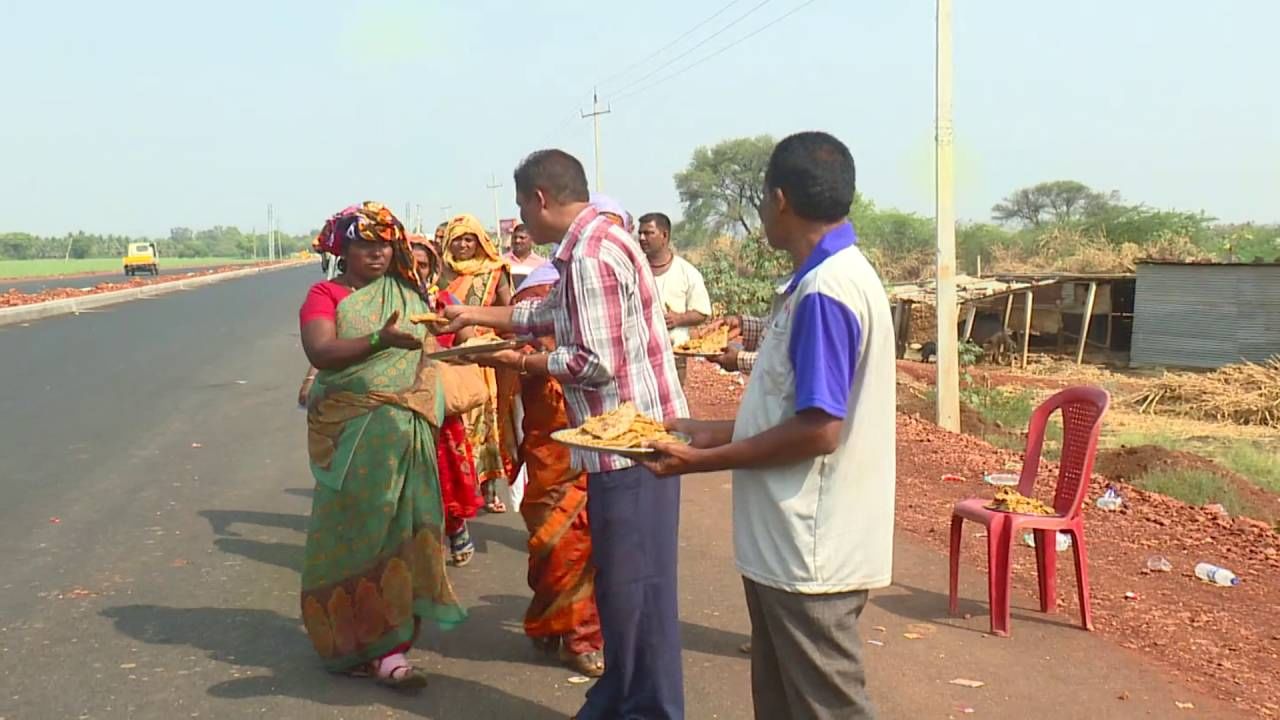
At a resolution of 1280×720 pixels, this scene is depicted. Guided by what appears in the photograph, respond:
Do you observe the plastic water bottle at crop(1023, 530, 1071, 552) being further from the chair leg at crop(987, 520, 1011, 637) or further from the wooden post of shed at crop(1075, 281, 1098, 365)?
the wooden post of shed at crop(1075, 281, 1098, 365)

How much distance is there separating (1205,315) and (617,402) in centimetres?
1769

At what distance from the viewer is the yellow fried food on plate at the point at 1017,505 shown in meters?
4.80

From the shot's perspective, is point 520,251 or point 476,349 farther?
point 520,251

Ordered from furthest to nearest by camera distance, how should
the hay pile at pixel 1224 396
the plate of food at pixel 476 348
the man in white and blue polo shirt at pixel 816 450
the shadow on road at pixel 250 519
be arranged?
the hay pile at pixel 1224 396 → the shadow on road at pixel 250 519 → the plate of food at pixel 476 348 → the man in white and blue polo shirt at pixel 816 450

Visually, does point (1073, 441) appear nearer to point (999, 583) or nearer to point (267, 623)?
point (999, 583)

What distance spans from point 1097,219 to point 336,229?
32787 mm

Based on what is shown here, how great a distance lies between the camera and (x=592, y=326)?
339cm

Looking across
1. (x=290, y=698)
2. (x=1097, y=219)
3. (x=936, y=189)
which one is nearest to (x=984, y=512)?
(x=290, y=698)

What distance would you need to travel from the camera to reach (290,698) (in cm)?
421

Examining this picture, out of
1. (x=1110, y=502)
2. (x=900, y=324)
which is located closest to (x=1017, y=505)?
(x=1110, y=502)

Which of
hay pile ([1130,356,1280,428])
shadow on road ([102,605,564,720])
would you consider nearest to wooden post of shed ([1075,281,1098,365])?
hay pile ([1130,356,1280,428])

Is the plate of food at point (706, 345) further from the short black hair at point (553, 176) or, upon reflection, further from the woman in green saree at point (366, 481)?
the woman in green saree at point (366, 481)

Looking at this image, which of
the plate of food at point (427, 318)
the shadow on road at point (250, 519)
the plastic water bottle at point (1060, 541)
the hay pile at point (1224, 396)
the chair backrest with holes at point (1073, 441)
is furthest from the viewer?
the hay pile at point (1224, 396)

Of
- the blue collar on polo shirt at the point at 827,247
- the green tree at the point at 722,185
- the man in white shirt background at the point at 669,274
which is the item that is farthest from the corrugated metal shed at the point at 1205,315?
the green tree at the point at 722,185
